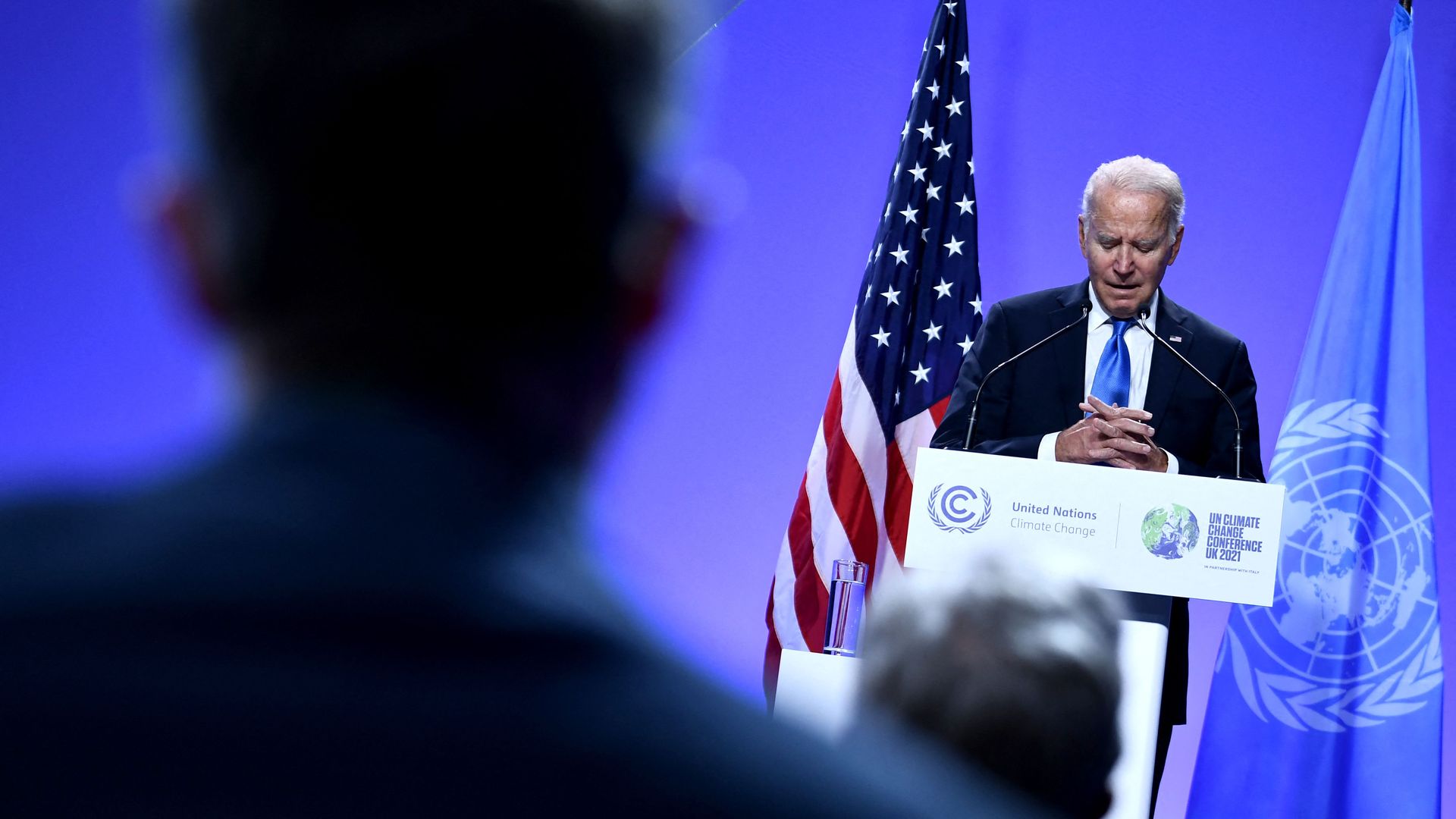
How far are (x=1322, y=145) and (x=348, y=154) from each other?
5142 millimetres

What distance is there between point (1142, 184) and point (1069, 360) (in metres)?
0.46

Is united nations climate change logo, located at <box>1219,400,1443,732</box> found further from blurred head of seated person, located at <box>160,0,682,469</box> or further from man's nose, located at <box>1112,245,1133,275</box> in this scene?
blurred head of seated person, located at <box>160,0,682,469</box>

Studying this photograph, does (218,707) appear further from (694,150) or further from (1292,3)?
(1292,3)

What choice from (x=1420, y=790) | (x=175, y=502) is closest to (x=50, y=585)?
(x=175, y=502)

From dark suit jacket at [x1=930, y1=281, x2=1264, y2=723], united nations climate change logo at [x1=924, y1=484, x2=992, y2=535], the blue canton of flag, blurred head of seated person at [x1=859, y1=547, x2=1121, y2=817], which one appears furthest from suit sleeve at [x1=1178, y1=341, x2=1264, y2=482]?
blurred head of seated person at [x1=859, y1=547, x2=1121, y2=817]

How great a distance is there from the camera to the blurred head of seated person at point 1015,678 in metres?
0.92

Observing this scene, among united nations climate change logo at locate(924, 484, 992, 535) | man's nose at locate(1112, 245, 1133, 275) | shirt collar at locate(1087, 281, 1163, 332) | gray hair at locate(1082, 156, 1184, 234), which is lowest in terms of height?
united nations climate change logo at locate(924, 484, 992, 535)

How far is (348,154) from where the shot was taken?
327 mm

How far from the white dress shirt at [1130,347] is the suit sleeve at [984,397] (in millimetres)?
159

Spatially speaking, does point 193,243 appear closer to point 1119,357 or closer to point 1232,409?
point 1232,409

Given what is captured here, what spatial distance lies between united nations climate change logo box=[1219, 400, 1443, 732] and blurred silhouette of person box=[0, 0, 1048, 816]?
3.91 metres

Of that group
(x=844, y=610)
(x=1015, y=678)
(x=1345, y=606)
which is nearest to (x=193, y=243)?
(x=1015, y=678)

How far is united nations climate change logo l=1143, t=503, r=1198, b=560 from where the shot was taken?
278cm

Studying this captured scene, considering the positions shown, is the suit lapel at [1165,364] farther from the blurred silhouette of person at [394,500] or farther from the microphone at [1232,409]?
the blurred silhouette of person at [394,500]
